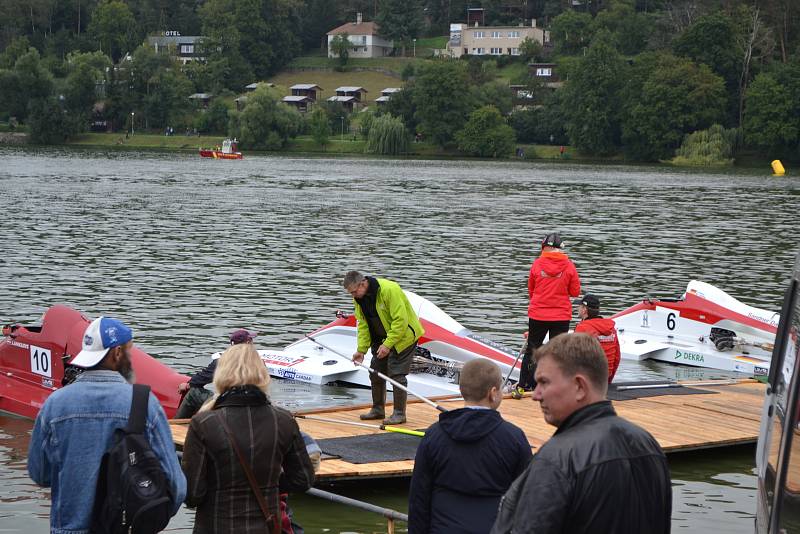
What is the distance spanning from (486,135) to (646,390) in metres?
118

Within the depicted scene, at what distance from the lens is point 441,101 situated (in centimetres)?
13812

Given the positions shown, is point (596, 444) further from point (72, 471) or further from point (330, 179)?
point (330, 179)

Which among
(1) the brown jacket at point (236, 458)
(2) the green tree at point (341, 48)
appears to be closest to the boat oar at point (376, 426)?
(1) the brown jacket at point (236, 458)

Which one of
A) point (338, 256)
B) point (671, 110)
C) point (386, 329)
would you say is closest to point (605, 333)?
point (386, 329)

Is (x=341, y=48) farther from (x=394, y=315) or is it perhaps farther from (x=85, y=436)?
(x=85, y=436)

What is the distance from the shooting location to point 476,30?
196875mm

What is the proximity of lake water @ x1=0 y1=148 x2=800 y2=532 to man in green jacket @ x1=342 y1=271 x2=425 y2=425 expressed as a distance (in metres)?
1.36

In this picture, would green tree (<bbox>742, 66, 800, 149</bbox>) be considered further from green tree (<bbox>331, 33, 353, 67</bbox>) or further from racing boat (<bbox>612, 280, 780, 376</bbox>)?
racing boat (<bbox>612, 280, 780, 376</bbox>)

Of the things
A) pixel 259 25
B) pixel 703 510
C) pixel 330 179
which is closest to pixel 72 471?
pixel 703 510

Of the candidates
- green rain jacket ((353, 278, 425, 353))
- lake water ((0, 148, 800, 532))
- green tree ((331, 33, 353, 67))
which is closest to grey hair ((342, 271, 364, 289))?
green rain jacket ((353, 278, 425, 353))

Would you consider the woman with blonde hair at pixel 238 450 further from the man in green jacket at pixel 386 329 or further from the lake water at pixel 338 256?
the man in green jacket at pixel 386 329

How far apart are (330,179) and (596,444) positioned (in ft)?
236

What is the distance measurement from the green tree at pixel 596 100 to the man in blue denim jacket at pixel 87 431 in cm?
12399

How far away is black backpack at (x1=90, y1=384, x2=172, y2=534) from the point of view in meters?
5.36
